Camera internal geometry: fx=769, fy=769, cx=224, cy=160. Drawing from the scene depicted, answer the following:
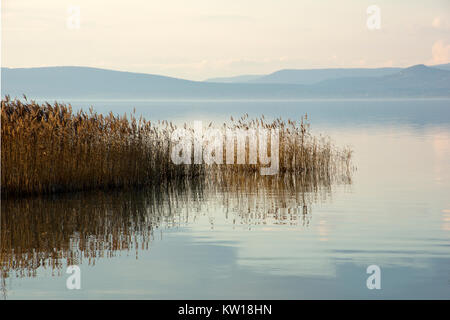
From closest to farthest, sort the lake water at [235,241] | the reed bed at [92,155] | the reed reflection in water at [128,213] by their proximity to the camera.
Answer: the lake water at [235,241] → the reed reflection in water at [128,213] → the reed bed at [92,155]

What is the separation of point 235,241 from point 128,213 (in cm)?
338

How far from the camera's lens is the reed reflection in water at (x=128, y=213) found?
1191 cm

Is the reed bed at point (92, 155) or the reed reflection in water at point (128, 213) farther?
the reed bed at point (92, 155)

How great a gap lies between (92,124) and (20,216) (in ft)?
15.2

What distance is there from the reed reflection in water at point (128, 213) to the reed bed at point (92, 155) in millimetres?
414

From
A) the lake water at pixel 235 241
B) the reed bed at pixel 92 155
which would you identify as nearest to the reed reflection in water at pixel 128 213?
the lake water at pixel 235 241

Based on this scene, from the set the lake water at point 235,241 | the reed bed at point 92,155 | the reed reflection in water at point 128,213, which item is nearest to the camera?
the lake water at point 235,241

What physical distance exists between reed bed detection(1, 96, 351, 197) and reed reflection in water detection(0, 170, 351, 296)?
414 mm

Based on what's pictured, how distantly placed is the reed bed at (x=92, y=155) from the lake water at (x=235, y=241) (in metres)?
0.58

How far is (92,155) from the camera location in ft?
59.9

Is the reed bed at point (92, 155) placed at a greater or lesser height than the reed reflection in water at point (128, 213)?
greater

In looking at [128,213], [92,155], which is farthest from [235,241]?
[92,155]

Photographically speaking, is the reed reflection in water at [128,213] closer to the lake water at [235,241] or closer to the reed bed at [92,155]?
the lake water at [235,241]

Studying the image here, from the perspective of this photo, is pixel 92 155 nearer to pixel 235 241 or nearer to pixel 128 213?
pixel 128 213
